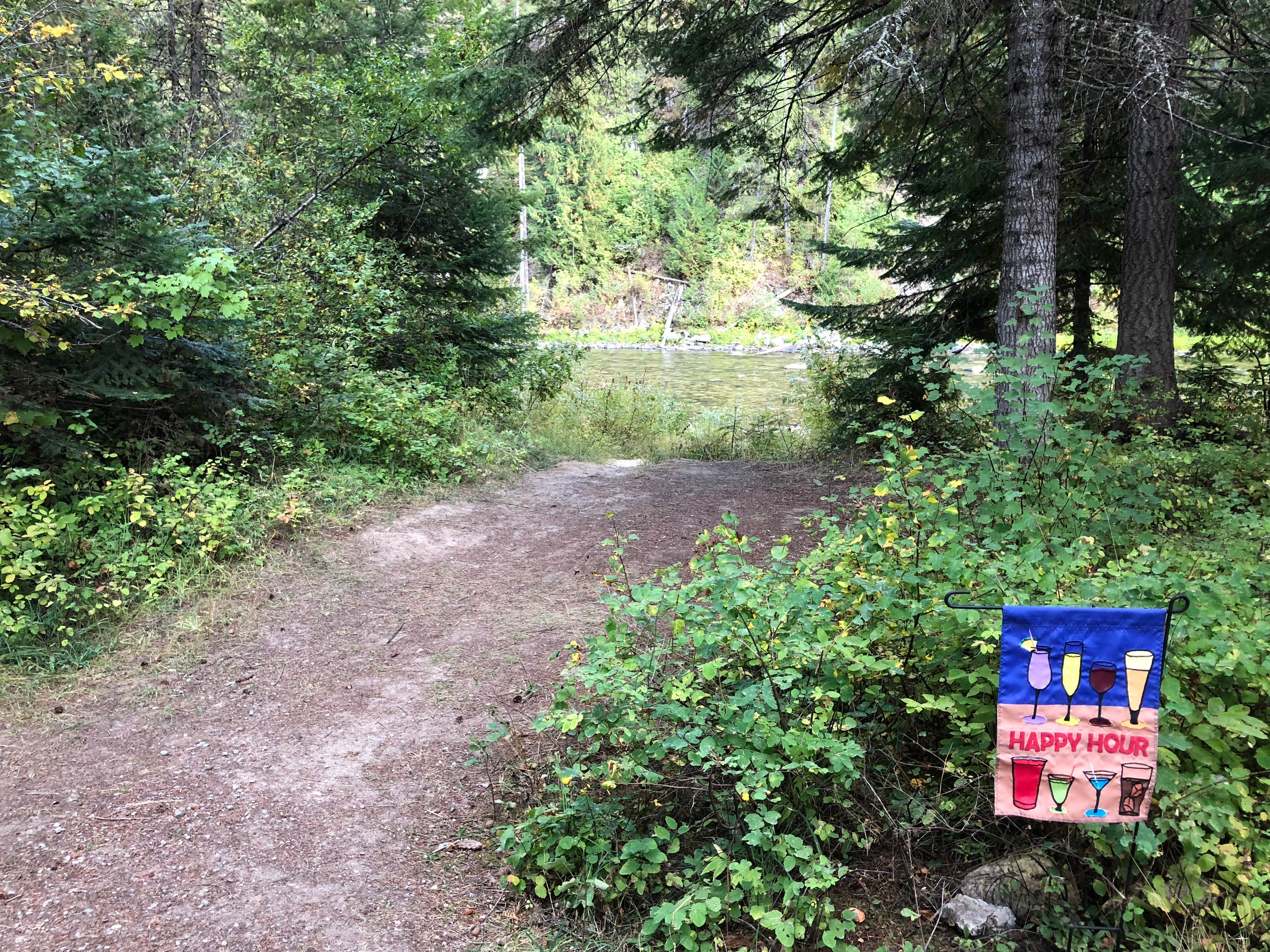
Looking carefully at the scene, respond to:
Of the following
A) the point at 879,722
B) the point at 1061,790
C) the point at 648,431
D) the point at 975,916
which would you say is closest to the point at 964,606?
the point at 1061,790

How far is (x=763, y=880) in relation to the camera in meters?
2.47

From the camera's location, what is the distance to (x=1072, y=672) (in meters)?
2.15

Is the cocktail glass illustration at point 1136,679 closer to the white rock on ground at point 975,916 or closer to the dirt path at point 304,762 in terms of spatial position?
the white rock on ground at point 975,916

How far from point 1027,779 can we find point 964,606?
52 cm

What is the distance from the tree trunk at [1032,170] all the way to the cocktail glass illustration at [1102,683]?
2.66m

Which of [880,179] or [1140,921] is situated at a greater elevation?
[880,179]

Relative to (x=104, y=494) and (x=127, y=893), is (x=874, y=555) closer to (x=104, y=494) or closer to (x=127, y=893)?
(x=127, y=893)

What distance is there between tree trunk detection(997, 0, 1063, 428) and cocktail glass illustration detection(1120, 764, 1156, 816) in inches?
110

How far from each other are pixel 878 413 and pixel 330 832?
7.41 meters

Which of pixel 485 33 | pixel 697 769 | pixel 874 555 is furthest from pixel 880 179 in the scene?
pixel 697 769

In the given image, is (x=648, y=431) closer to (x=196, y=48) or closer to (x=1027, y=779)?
(x=196, y=48)

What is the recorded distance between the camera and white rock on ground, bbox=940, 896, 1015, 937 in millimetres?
2363

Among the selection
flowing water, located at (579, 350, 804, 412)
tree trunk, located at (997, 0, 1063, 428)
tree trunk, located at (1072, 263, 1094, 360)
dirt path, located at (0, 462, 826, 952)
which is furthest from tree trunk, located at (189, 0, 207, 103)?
tree trunk, located at (1072, 263, 1094, 360)

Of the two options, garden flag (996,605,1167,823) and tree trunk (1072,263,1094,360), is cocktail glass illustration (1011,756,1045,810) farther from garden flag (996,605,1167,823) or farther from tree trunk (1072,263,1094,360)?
tree trunk (1072,263,1094,360)
